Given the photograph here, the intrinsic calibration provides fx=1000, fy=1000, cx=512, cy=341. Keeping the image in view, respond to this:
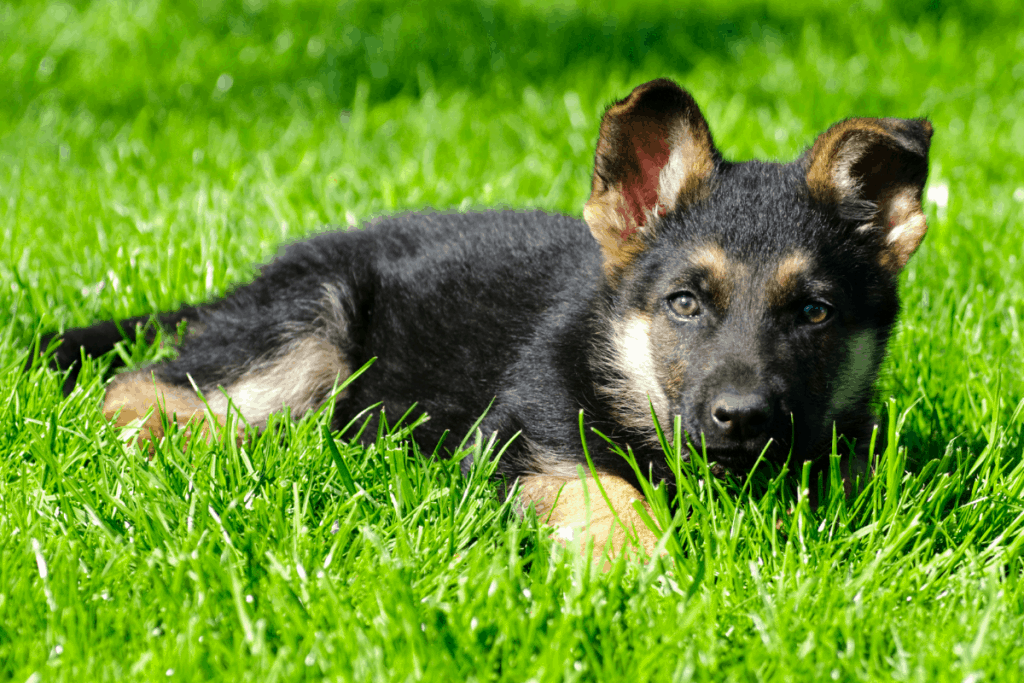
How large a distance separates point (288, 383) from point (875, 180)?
6.77ft

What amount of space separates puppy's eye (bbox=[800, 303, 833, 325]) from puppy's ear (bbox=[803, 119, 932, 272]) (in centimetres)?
33

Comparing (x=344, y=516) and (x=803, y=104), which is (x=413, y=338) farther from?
(x=803, y=104)

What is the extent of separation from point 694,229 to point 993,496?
1.07 meters

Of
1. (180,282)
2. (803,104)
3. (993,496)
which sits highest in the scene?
(803,104)

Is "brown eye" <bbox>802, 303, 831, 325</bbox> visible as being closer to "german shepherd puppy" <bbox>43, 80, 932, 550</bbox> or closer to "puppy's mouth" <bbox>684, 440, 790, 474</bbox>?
"german shepherd puppy" <bbox>43, 80, 932, 550</bbox>

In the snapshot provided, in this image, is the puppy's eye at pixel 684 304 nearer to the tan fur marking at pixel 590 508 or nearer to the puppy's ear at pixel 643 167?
the puppy's ear at pixel 643 167

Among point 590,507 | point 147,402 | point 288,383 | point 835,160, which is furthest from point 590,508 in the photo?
point 147,402

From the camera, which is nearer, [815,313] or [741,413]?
[741,413]

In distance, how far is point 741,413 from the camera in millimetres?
2459

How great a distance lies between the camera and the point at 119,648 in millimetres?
2000

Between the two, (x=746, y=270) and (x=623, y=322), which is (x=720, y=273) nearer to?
(x=746, y=270)

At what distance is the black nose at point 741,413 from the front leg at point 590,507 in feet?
0.99

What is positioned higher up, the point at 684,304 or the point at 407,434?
the point at 684,304

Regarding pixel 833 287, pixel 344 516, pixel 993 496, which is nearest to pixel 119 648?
pixel 344 516
